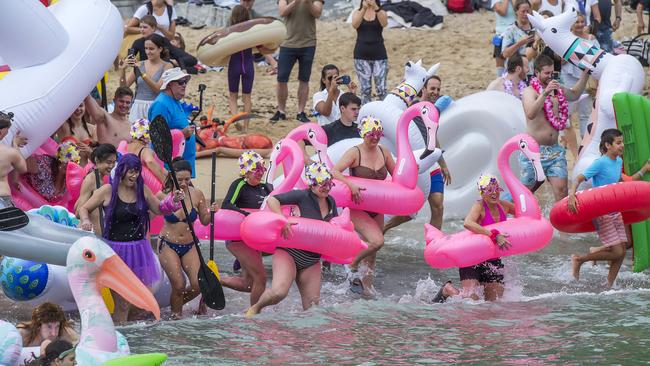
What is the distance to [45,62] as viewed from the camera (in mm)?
11391

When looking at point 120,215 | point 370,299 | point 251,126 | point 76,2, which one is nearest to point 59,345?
point 120,215

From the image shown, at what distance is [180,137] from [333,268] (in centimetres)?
169

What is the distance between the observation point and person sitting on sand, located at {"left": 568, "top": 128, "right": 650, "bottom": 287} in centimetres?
1077

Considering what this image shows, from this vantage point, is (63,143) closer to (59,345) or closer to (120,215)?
(120,215)

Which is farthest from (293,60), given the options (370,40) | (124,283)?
(124,283)

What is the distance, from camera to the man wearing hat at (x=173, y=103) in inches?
446

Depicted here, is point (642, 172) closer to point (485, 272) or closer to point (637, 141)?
point (637, 141)

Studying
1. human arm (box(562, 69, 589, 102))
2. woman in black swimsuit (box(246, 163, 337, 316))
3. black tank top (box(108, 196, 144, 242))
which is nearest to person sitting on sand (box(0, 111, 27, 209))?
black tank top (box(108, 196, 144, 242))

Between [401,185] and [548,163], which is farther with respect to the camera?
[548,163]

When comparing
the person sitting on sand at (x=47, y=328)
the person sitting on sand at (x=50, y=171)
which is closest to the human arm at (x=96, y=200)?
the person sitting on sand at (x=47, y=328)

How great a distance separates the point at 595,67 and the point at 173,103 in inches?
145

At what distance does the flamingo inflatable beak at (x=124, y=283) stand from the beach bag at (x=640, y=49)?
1111 cm

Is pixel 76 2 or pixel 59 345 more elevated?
pixel 76 2

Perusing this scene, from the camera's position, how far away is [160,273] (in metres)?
9.55
